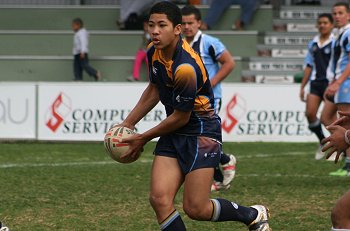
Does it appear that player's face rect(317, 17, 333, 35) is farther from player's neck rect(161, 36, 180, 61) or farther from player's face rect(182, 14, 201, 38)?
player's neck rect(161, 36, 180, 61)

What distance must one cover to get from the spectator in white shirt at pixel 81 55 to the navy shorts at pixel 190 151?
50.1ft

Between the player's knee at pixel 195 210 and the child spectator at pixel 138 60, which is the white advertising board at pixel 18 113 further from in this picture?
the player's knee at pixel 195 210

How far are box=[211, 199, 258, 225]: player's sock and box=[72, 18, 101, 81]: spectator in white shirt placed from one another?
49.3 ft

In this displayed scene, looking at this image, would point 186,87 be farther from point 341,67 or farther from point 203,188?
point 341,67

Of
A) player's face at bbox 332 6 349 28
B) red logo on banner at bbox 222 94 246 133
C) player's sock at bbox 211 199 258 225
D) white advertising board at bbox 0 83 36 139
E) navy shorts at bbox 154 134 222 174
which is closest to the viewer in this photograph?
navy shorts at bbox 154 134 222 174

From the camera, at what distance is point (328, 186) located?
11.1 m

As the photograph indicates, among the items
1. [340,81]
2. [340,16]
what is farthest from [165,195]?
[340,16]

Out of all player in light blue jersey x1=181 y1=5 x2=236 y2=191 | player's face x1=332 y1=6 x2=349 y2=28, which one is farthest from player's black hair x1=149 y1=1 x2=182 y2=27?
player's face x1=332 y1=6 x2=349 y2=28

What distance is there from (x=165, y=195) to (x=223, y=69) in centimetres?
380

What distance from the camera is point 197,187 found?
7.02 meters

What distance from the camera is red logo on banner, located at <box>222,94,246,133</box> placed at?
56.9 ft

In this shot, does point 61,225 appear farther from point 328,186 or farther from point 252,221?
point 328,186

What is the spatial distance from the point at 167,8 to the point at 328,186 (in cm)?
483

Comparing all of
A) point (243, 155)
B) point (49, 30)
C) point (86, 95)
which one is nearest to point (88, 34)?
point (49, 30)
